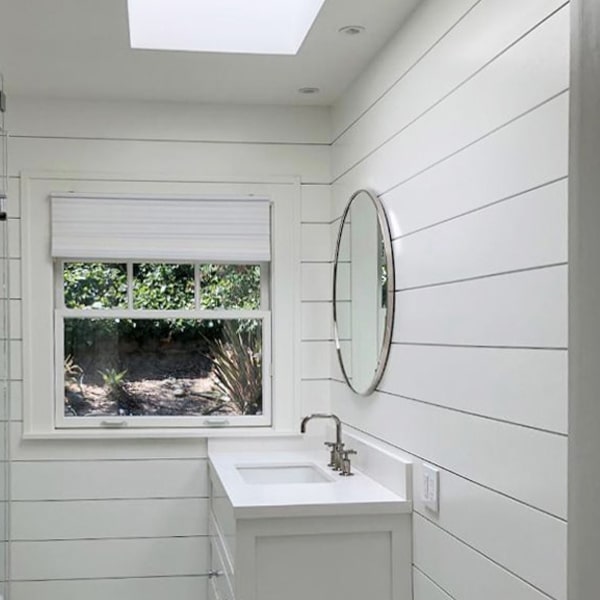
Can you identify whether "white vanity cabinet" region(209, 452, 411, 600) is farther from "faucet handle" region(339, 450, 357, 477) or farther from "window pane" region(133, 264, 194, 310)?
"window pane" region(133, 264, 194, 310)

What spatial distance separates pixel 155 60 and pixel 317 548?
1.83m

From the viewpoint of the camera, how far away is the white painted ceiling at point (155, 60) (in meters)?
2.68

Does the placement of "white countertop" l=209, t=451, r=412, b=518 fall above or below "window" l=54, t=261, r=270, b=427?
below

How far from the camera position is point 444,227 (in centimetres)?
237

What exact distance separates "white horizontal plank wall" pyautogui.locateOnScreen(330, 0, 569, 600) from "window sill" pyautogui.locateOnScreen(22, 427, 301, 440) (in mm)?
911

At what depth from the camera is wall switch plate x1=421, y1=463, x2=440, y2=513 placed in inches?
94.7

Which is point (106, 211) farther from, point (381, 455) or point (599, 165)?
point (599, 165)

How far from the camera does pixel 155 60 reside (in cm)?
319

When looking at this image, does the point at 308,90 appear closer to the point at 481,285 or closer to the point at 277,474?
the point at 277,474

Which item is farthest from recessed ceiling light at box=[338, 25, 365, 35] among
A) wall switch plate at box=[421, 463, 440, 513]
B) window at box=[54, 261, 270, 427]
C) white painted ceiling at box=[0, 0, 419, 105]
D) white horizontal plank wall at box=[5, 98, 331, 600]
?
wall switch plate at box=[421, 463, 440, 513]

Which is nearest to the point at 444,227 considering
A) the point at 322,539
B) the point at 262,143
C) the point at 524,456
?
the point at 524,456

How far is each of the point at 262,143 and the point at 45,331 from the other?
125 cm

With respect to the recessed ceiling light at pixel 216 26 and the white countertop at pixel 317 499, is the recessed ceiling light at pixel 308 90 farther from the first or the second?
the white countertop at pixel 317 499

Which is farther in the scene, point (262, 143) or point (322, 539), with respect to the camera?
point (262, 143)
